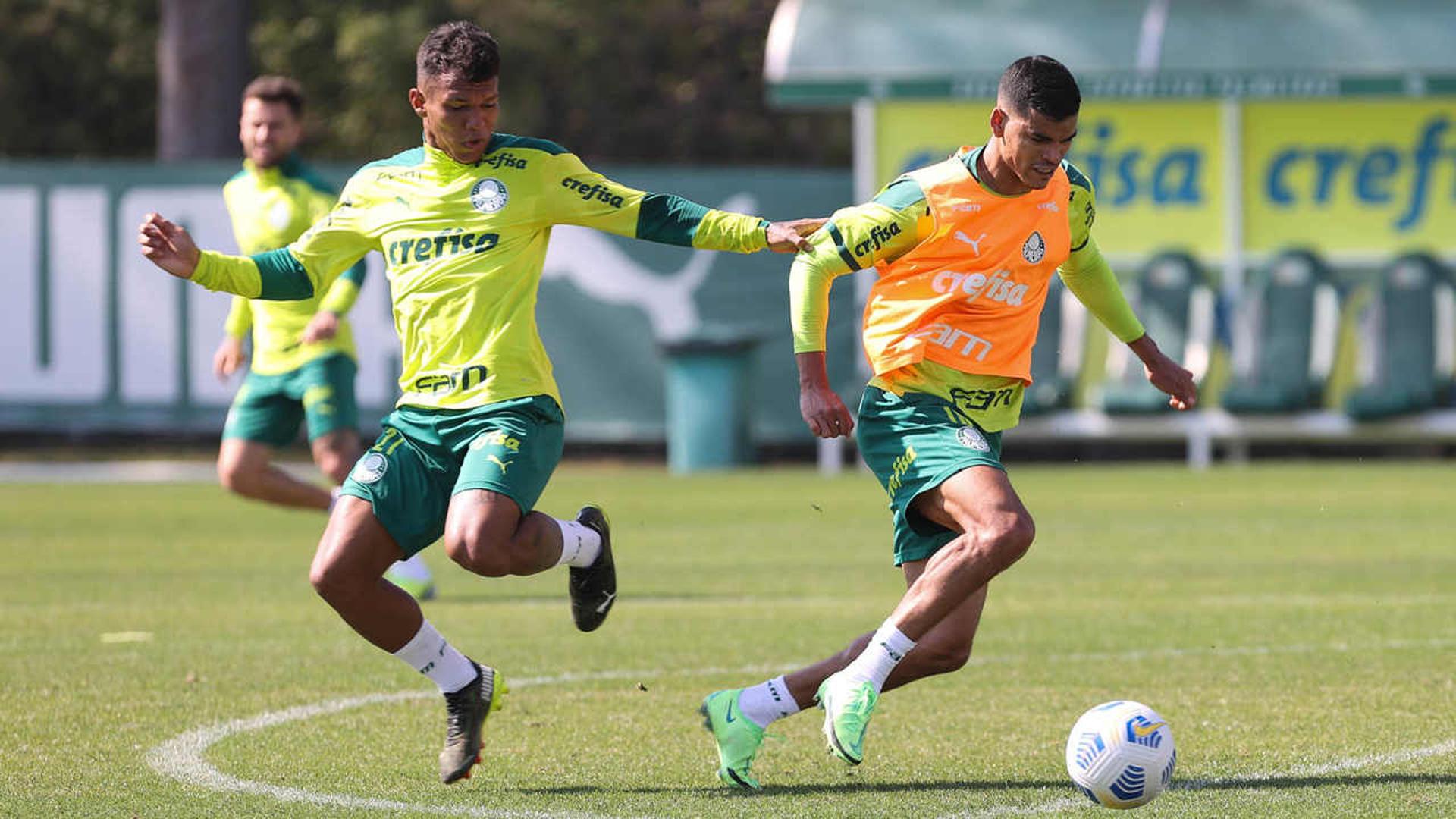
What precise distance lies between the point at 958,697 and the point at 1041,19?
1616cm

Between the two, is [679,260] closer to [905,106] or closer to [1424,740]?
[905,106]

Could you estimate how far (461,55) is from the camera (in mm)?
6559

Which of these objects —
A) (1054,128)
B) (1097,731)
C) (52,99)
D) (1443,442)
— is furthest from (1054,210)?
(52,99)

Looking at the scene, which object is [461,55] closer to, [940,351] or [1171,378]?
[940,351]

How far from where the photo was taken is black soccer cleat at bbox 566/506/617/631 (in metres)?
7.19

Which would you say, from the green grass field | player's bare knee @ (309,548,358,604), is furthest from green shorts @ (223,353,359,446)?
player's bare knee @ (309,548,358,604)

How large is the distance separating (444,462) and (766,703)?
1.18 metres

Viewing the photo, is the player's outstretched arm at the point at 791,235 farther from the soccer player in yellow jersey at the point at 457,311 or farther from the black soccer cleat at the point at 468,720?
the black soccer cleat at the point at 468,720

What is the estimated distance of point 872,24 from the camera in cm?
2262

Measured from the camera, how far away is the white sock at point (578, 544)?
6930 mm

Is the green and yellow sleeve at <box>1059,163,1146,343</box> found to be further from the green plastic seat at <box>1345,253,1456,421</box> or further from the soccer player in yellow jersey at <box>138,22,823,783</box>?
the green plastic seat at <box>1345,253,1456,421</box>

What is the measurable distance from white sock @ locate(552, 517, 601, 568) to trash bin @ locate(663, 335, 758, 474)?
14448 mm

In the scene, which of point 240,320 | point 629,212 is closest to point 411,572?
point 240,320

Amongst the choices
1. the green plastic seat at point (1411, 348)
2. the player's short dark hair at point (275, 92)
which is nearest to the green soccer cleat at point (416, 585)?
the player's short dark hair at point (275, 92)
